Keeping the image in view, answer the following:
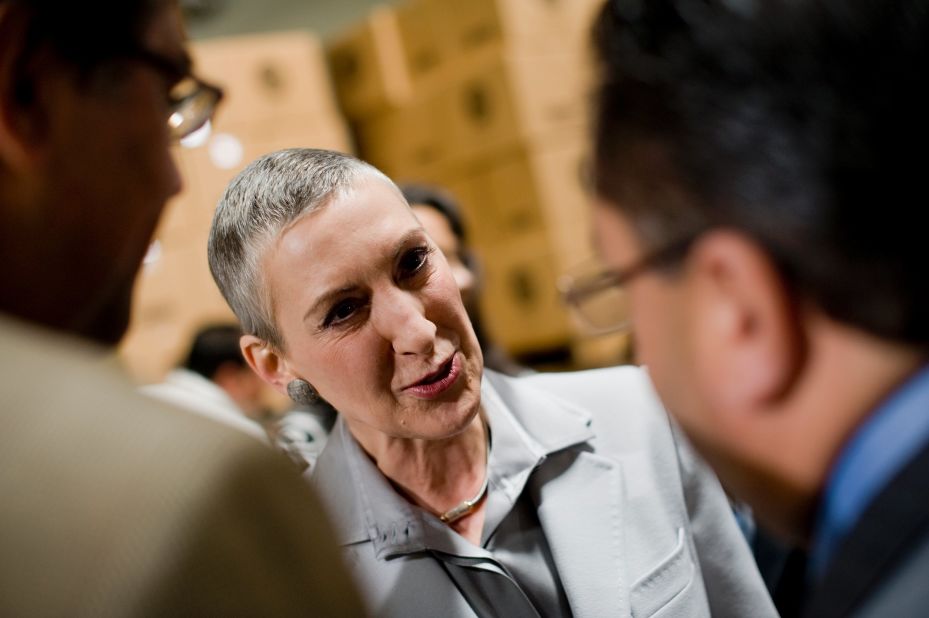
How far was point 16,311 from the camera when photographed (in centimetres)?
79

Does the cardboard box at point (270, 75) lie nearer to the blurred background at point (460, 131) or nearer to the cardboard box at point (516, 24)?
the blurred background at point (460, 131)

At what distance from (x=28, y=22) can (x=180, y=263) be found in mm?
1755

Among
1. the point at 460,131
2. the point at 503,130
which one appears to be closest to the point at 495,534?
the point at 503,130

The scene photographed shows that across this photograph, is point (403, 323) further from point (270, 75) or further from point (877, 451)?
point (270, 75)

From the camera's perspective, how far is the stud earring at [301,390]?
911 millimetres

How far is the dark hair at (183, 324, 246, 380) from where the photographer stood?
8.03 ft

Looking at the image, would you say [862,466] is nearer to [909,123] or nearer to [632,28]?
[909,123]

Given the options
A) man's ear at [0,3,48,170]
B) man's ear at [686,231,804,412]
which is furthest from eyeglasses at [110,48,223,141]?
man's ear at [686,231,804,412]

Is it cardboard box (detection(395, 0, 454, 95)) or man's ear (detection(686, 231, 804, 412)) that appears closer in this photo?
man's ear (detection(686, 231, 804, 412))

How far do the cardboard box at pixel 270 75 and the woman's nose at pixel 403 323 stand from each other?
67.8 inches

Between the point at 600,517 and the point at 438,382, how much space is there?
0.81ft

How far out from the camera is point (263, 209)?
835 millimetres

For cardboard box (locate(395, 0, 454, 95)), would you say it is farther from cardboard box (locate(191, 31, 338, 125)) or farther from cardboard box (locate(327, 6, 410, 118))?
cardboard box (locate(191, 31, 338, 125))

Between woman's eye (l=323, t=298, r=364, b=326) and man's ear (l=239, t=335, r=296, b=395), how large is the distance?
8 cm
